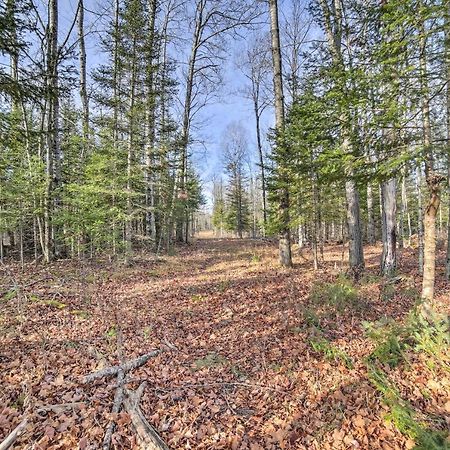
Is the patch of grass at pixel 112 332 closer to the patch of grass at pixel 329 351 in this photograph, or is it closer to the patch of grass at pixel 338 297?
the patch of grass at pixel 329 351

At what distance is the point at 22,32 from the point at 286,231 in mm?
9770

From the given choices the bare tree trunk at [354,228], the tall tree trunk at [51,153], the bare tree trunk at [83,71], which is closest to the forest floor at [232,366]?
the bare tree trunk at [354,228]

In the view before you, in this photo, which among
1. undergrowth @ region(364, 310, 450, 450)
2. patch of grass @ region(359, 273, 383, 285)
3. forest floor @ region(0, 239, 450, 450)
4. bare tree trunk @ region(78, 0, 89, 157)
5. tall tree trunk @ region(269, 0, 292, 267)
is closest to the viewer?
undergrowth @ region(364, 310, 450, 450)

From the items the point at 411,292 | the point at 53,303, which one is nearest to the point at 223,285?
the point at 53,303

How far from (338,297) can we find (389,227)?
3.42 metres

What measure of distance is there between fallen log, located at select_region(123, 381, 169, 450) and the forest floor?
86mm

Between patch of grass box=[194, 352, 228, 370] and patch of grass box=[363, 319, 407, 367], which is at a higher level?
patch of grass box=[363, 319, 407, 367]

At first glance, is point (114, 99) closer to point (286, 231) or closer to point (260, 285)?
point (286, 231)

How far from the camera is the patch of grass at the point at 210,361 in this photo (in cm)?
468

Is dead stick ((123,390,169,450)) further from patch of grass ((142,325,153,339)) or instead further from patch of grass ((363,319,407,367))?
patch of grass ((363,319,407,367))

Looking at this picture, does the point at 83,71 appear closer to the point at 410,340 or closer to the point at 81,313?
the point at 81,313

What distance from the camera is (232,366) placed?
466 centimetres

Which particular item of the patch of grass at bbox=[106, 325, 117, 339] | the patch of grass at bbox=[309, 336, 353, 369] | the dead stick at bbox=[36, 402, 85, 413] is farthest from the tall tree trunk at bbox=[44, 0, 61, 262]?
the patch of grass at bbox=[309, 336, 353, 369]

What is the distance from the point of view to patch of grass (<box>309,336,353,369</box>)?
4441 millimetres
